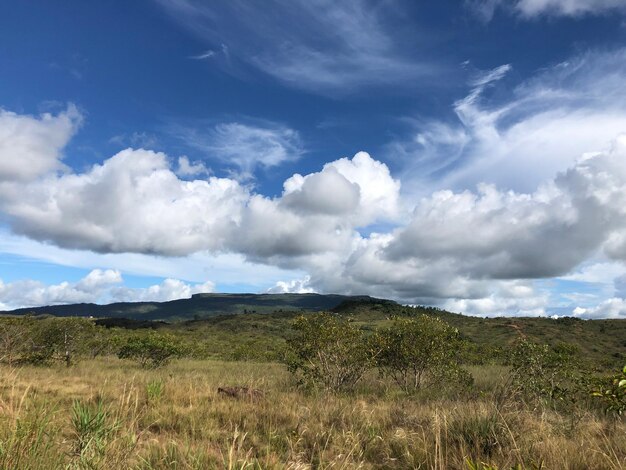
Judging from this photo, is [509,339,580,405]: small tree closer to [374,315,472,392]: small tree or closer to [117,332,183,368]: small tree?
[374,315,472,392]: small tree

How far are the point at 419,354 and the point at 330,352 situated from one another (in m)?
3.28

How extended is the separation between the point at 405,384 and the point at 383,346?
1.80 metres

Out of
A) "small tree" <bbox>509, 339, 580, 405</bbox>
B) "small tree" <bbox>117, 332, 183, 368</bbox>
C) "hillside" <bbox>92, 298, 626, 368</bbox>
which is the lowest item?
"hillside" <bbox>92, 298, 626, 368</bbox>

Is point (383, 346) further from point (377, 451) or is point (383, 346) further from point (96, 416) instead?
point (96, 416)

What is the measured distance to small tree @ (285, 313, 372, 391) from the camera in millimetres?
15133

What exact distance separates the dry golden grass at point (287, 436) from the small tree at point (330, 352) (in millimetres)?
4305

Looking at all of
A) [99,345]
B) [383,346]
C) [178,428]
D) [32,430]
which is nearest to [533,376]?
[383,346]

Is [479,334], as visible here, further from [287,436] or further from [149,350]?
[287,436]

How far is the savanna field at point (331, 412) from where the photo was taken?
4.56 metres

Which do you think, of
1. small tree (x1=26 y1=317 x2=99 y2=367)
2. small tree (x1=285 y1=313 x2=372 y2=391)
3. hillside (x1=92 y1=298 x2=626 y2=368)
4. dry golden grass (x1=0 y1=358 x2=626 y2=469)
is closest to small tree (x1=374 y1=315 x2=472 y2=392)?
small tree (x1=285 y1=313 x2=372 y2=391)

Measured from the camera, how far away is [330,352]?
1562 centimetres

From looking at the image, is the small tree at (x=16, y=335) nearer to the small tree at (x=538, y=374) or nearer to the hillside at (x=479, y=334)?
the hillside at (x=479, y=334)

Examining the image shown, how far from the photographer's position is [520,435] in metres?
6.15

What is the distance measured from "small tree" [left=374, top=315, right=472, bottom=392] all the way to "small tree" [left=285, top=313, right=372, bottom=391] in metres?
0.83
